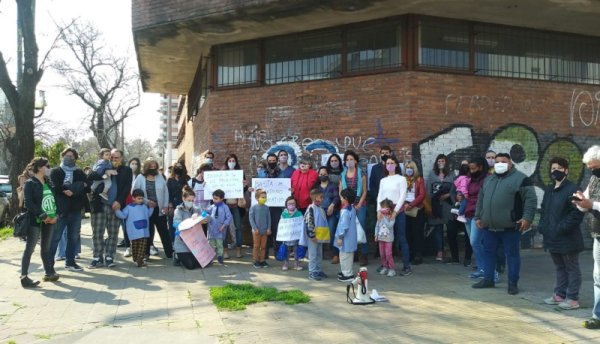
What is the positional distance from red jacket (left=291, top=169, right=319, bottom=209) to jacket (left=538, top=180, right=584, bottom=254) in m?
3.90

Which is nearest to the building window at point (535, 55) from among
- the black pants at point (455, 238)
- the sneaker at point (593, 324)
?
the black pants at point (455, 238)

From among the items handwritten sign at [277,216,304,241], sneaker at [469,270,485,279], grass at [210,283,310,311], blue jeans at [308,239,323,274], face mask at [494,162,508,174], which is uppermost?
face mask at [494,162,508,174]

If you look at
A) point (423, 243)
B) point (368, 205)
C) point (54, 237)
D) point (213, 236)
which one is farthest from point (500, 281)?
point (54, 237)

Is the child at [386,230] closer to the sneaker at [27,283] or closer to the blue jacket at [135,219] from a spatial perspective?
the blue jacket at [135,219]

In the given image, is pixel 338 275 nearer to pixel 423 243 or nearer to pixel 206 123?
pixel 423 243

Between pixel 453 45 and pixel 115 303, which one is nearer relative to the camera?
pixel 115 303

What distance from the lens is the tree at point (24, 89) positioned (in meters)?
14.2

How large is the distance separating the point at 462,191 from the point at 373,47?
378cm

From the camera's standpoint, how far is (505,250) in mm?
6613

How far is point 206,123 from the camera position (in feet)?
38.4

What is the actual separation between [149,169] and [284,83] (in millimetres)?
3473

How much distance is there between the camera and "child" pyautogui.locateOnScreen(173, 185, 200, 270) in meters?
8.26

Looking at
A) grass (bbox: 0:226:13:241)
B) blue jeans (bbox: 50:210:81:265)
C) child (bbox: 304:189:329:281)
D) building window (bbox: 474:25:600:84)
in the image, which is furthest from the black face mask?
grass (bbox: 0:226:13:241)

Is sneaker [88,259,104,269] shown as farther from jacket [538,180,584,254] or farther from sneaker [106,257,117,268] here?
jacket [538,180,584,254]
